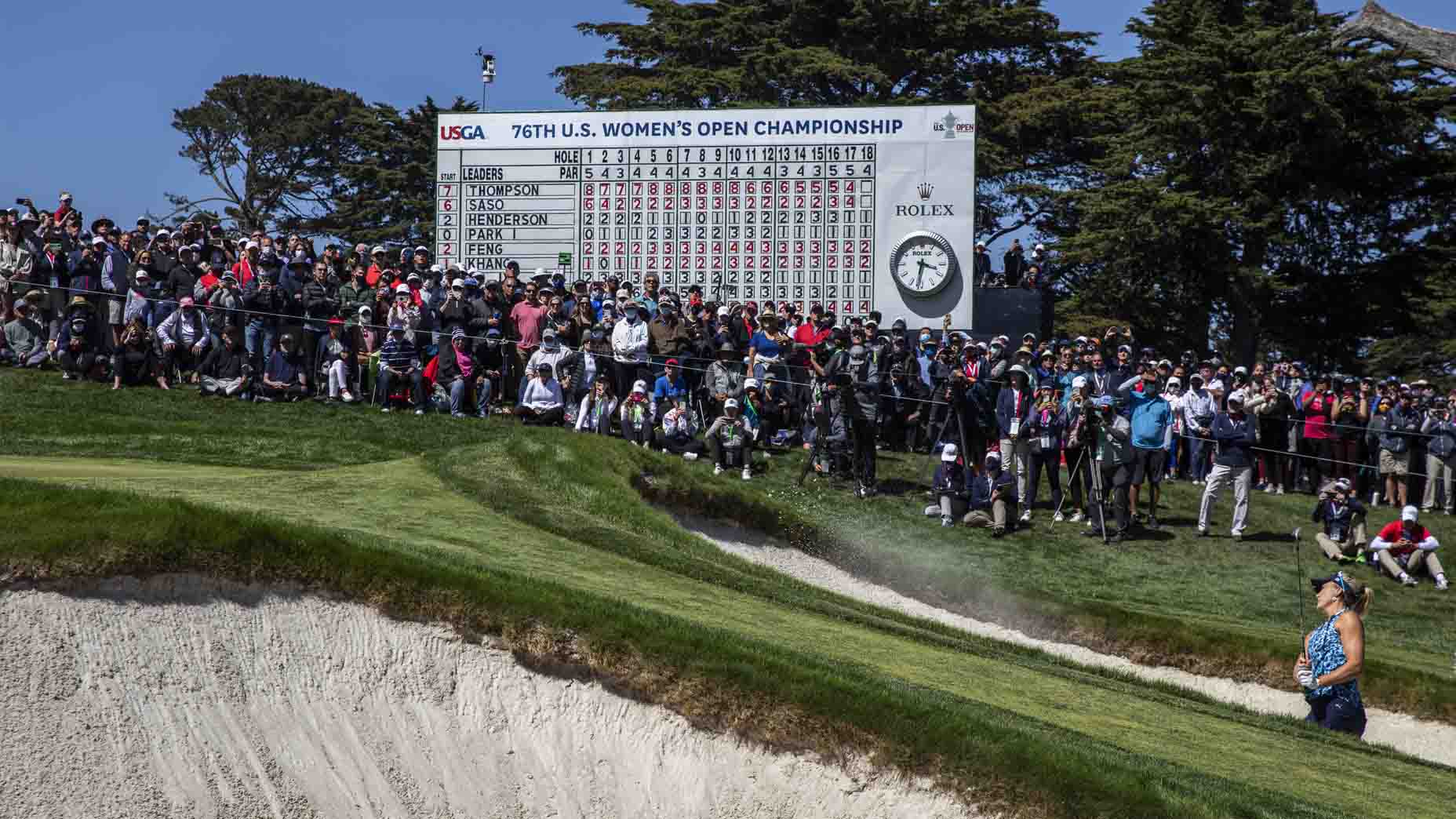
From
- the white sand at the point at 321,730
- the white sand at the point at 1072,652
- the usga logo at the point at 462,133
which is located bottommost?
the white sand at the point at 1072,652

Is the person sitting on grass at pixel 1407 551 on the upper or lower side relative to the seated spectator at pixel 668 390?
lower

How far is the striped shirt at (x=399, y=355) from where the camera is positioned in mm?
26259

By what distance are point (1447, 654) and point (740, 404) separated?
36.0ft

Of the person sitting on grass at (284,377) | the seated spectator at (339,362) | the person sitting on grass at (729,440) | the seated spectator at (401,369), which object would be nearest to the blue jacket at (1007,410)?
the person sitting on grass at (729,440)

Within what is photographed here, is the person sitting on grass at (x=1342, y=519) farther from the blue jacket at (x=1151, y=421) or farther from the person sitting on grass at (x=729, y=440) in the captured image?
the person sitting on grass at (x=729, y=440)

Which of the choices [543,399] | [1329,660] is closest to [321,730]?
[1329,660]

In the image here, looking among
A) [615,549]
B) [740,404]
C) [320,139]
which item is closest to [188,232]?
[740,404]

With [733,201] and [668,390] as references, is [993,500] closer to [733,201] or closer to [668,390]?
[668,390]

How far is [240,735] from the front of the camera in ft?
34.1

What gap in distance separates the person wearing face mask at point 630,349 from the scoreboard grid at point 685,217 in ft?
17.7

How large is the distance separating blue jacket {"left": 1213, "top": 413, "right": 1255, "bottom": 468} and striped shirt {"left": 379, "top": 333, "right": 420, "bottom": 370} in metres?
12.9

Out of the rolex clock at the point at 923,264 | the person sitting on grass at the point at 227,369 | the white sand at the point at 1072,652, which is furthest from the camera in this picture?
the rolex clock at the point at 923,264

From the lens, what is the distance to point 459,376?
26312 mm

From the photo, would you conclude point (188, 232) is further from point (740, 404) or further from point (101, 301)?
point (740, 404)
